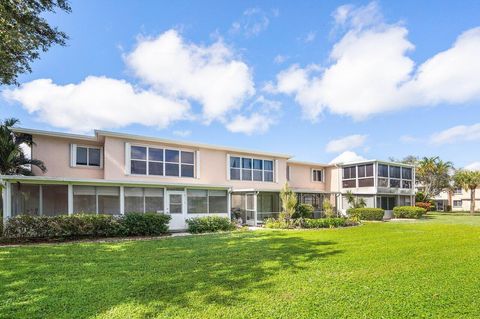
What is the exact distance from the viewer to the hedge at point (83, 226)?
525 inches

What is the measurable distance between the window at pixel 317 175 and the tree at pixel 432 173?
64.1 ft

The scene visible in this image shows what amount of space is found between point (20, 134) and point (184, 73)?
1030 cm

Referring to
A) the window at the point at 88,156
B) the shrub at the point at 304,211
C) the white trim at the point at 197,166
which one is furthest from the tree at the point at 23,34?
the shrub at the point at 304,211

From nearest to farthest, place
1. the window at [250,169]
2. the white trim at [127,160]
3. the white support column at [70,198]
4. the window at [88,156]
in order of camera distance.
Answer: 1. the white support column at [70,198]
2. the window at [88,156]
3. the white trim at [127,160]
4. the window at [250,169]

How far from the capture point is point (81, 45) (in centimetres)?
1598

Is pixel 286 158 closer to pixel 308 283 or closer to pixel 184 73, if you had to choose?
pixel 184 73

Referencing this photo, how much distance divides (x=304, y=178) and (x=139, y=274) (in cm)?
2652

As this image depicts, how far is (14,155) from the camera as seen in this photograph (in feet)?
55.6

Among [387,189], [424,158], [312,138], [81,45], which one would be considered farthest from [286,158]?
[424,158]

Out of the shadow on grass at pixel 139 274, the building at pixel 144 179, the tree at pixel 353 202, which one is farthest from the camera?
the tree at pixel 353 202

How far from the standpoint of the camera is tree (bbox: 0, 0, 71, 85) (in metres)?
11.4

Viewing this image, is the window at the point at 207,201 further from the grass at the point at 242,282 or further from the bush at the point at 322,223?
the grass at the point at 242,282

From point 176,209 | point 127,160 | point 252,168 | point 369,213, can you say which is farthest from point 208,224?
point 369,213

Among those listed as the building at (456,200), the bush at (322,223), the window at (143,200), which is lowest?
the building at (456,200)
